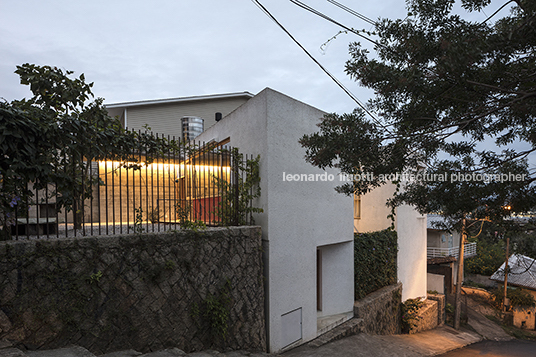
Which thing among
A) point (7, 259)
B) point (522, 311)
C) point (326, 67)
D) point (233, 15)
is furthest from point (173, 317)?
point (522, 311)

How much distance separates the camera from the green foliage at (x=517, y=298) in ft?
57.5

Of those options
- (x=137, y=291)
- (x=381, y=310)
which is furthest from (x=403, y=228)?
(x=137, y=291)

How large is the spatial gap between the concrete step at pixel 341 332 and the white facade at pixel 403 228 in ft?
14.7

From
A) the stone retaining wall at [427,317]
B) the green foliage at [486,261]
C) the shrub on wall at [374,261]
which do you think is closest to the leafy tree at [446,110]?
the shrub on wall at [374,261]

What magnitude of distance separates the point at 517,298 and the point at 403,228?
11228mm

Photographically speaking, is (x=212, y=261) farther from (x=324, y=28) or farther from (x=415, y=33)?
(x=324, y=28)

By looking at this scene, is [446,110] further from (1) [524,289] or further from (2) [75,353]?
(1) [524,289]

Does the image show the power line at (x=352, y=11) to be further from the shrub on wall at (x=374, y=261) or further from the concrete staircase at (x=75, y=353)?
the concrete staircase at (x=75, y=353)

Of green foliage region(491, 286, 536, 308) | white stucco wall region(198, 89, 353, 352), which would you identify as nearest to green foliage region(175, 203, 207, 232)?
white stucco wall region(198, 89, 353, 352)

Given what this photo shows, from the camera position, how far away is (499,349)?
43.3ft

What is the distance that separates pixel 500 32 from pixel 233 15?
5.60m

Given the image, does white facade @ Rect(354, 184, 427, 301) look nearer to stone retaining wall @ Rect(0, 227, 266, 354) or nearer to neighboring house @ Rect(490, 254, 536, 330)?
neighboring house @ Rect(490, 254, 536, 330)

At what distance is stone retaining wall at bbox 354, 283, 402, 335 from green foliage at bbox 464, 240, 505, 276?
55.9 ft

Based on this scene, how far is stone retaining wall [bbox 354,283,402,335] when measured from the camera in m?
9.62
